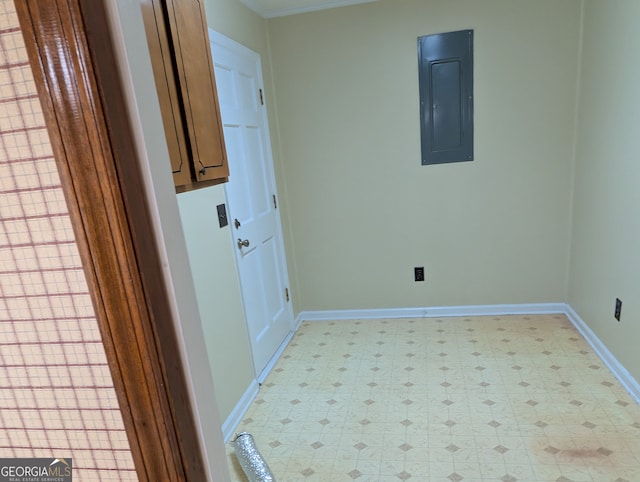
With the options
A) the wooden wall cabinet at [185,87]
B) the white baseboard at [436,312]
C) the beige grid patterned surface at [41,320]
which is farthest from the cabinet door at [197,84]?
the white baseboard at [436,312]

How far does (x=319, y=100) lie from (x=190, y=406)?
277 centimetres

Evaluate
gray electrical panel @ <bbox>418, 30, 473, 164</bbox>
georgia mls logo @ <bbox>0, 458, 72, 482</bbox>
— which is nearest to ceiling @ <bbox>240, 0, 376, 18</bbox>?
gray electrical panel @ <bbox>418, 30, 473, 164</bbox>

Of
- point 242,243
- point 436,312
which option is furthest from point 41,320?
point 436,312

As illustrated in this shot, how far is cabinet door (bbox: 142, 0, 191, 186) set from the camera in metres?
0.86

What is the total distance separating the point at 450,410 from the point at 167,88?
2.09m

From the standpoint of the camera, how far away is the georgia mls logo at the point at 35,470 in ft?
2.63

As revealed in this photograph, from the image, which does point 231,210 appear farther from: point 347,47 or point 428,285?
point 428,285

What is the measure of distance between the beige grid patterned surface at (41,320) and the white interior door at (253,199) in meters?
1.63

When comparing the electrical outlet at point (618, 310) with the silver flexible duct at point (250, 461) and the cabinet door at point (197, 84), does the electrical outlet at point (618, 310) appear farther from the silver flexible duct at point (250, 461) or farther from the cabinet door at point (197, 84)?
the cabinet door at point (197, 84)

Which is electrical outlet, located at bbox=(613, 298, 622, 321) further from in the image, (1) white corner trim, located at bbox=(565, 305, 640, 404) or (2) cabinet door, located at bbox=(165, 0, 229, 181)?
(2) cabinet door, located at bbox=(165, 0, 229, 181)

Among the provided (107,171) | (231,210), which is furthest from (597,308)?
(107,171)

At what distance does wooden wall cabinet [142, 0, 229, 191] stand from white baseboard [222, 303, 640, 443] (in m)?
1.63

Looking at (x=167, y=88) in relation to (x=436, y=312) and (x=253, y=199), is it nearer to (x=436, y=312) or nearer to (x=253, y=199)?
(x=253, y=199)

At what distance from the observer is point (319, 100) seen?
3.15m
